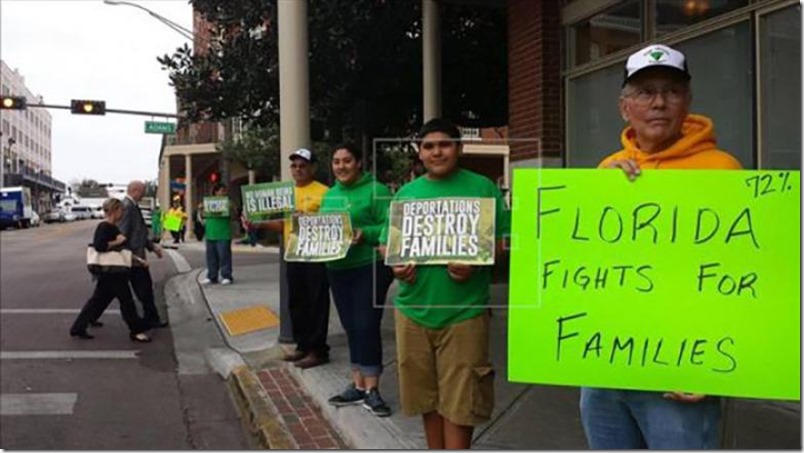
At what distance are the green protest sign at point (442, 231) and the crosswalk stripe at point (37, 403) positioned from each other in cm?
348

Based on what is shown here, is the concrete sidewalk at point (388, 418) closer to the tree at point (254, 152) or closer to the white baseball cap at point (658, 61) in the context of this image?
the white baseball cap at point (658, 61)

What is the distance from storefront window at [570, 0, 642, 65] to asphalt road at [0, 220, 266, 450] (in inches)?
172

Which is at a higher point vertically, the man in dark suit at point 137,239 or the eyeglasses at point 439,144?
the eyeglasses at point 439,144

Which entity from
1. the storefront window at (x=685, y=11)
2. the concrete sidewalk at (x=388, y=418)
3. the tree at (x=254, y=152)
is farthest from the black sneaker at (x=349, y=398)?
the tree at (x=254, y=152)

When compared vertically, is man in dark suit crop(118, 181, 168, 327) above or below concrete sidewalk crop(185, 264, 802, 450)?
above

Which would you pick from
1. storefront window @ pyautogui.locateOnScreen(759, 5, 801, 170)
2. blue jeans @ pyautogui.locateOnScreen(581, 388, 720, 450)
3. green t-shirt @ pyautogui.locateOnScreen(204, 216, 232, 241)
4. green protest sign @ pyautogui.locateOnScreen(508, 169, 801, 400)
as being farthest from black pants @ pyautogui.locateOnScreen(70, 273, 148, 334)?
blue jeans @ pyautogui.locateOnScreen(581, 388, 720, 450)

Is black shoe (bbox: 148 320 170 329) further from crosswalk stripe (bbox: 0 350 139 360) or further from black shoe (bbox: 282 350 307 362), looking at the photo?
black shoe (bbox: 282 350 307 362)

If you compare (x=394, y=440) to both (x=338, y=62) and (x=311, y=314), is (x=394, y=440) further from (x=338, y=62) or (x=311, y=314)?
(x=338, y=62)

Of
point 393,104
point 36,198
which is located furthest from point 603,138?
point 36,198

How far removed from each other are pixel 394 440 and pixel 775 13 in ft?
11.7

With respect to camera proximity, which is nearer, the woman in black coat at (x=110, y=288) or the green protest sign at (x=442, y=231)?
the green protest sign at (x=442, y=231)

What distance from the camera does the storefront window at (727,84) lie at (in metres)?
5.25

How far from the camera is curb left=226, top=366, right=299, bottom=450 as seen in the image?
189 inches

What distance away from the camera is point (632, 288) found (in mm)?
2395
